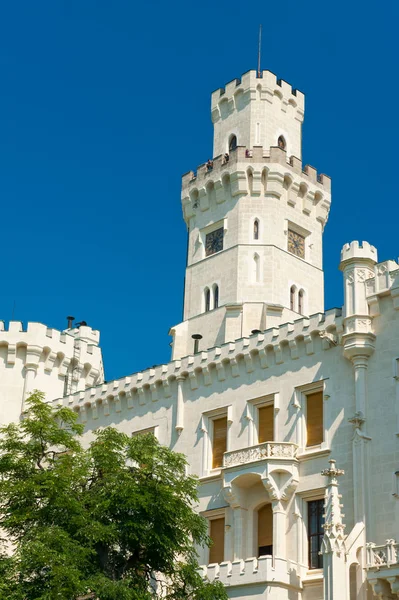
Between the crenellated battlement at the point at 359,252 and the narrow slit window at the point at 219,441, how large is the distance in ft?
28.4

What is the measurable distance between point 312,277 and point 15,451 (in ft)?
78.7

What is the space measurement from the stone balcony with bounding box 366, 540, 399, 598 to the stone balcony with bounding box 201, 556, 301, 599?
141 inches

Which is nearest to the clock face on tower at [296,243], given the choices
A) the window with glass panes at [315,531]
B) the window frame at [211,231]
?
the window frame at [211,231]

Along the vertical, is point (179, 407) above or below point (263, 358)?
below

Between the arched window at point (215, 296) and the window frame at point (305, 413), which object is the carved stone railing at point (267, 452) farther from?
the arched window at point (215, 296)

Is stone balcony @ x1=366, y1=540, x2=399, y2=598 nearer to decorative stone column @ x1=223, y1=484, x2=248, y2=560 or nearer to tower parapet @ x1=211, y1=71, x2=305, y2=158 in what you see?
decorative stone column @ x1=223, y1=484, x2=248, y2=560

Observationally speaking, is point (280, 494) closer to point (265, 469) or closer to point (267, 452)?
point (265, 469)

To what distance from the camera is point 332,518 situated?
1332 inches

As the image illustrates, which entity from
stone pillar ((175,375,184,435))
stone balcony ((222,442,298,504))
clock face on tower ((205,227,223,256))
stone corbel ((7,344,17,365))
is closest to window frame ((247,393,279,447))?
stone balcony ((222,442,298,504))

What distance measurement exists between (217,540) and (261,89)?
26.7 m

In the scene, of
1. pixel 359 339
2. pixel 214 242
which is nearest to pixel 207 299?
pixel 214 242

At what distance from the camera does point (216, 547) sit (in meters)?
40.5

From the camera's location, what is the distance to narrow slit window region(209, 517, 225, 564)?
40.2 meters

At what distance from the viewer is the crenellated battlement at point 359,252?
129 ft
